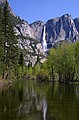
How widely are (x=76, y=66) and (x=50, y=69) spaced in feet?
78.9

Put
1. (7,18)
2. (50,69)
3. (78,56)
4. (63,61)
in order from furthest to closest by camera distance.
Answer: (50,69) → (63,61) → (78,56) → (7,18)

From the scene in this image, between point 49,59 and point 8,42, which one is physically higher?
point 49,59

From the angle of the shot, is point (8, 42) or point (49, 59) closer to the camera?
point (8, 42)

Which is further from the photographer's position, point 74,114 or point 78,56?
point 78,56

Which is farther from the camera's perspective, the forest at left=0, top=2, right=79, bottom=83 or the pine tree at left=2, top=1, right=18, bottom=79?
the pine tree at left=2, top=1, right=18, bottom=79

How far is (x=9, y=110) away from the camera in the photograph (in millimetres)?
27781

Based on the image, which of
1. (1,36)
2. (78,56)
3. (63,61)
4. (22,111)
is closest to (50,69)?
(63,61)

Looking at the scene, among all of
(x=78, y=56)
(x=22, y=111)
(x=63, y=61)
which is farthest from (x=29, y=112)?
(x=63, y=61)

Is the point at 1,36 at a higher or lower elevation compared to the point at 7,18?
lower

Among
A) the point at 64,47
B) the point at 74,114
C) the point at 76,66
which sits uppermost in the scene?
the point at 64,47

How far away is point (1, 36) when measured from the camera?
64000mm

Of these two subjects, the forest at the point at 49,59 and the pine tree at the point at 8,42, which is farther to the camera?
the pine tree at the point at 8,42

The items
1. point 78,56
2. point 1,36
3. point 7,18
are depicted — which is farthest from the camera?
point 78,56

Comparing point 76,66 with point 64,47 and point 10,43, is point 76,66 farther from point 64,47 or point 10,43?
point 10,43
